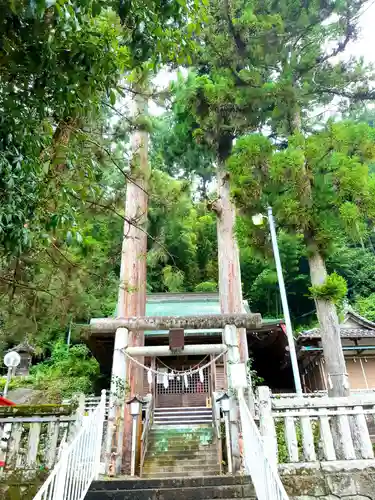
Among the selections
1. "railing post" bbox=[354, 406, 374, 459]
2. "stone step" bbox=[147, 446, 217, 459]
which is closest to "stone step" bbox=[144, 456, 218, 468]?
"stone step" bbox=[147, 446, 217, 459]

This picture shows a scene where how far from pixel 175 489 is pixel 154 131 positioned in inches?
241

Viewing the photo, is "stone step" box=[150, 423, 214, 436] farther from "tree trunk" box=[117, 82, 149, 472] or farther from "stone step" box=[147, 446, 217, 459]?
"tree trunk" box=[117, 82, 149, 472]

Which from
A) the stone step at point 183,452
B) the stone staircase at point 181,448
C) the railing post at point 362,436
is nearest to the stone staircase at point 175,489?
the railing post at point 362,436

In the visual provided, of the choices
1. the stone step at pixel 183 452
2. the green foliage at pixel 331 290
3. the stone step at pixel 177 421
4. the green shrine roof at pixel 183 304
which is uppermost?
the green shrine roof at pixel 183 304

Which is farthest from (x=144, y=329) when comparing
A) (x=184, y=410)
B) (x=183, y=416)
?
(x=184, y=410)

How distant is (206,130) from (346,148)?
434cm

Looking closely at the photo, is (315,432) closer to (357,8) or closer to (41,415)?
(41,415)

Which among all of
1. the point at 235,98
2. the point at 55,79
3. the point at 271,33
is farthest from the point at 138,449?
the point at 271,33

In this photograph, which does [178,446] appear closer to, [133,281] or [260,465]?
[133,281]

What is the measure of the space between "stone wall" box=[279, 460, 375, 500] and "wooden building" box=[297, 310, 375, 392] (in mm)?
7484

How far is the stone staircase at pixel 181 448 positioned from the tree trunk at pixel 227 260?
216cm

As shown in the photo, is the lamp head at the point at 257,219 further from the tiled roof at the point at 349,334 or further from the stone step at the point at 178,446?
the tiled roof at the point at 349,334

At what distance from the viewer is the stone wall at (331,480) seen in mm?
4324

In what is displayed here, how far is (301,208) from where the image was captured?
644 cm
